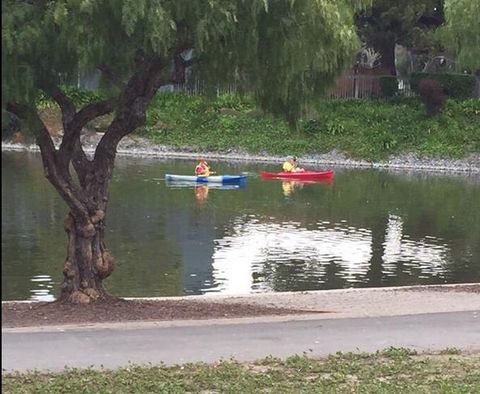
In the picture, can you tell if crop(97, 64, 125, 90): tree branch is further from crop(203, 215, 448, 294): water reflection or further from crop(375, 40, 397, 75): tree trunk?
crop(375, 40, 397, 75): tree trunk

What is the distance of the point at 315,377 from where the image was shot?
9109 millimetres

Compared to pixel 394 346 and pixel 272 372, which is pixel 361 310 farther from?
pixel 272 372

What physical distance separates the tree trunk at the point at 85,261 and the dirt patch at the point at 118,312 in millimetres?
219

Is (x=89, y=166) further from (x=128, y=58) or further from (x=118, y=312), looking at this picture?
(x=128, y=58)

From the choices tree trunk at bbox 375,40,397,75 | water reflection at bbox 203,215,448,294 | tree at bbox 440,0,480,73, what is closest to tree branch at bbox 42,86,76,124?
water reflection at bbox 203,215,448,294

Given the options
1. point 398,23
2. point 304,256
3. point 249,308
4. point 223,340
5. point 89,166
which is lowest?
point 304,256

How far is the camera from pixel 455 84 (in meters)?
56.4

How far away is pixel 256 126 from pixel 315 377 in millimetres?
46104

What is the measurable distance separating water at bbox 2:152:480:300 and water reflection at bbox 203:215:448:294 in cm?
3

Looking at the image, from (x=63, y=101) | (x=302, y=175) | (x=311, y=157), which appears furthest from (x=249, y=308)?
(x=311, y=157)

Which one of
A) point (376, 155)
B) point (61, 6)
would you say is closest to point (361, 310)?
point (61, 6)

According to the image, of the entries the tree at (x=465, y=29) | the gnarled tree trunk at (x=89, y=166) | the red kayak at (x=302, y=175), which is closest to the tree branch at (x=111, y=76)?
the gnarled tree trunk at (x=89, y=166)

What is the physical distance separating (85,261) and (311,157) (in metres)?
39.8

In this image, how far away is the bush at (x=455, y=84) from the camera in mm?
56406
